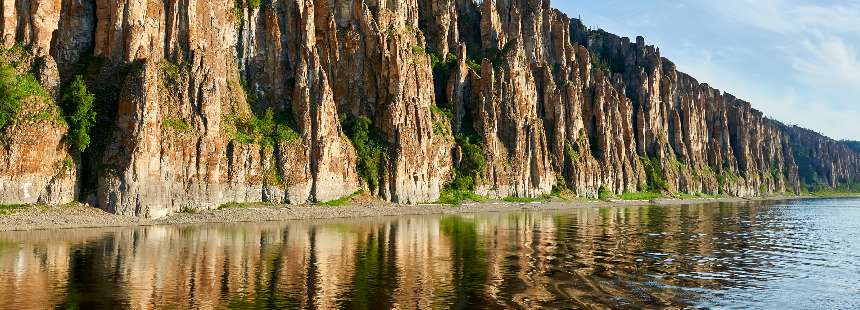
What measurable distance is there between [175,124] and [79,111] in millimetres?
12872

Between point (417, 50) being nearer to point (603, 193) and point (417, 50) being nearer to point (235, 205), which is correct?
point (235, 205)

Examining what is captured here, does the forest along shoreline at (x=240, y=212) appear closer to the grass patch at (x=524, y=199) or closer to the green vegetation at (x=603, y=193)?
the grass patch at (x=524, y=199)

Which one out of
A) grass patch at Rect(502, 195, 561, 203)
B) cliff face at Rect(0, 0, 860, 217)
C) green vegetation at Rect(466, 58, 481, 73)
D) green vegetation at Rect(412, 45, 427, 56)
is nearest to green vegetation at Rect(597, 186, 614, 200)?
cliff face at Rect(0, 0, 860, 217)

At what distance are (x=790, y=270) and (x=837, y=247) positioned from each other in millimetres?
22933

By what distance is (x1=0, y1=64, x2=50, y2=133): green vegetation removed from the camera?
80.1 metres

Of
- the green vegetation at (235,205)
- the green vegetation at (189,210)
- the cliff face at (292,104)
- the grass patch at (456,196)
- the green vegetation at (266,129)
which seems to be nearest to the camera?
the cliff face at (292,104)

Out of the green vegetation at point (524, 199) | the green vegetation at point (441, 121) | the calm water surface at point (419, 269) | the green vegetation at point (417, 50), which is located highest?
the green vegetation at point (417, 50)

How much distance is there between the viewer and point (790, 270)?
48.1 m

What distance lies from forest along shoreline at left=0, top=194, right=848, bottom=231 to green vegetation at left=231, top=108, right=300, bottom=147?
12506mm

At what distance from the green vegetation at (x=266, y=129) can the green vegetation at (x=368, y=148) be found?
15154mm

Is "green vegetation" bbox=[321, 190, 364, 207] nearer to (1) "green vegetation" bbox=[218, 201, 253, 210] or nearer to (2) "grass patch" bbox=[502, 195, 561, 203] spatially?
(1) "green vegetation" bbox=[218, 201, 253, 210]

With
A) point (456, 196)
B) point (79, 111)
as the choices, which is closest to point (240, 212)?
point (79, 111)

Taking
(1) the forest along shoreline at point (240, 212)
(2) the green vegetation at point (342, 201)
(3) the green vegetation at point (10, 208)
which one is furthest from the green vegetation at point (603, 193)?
(3) the green vegetation at point (10, 208)

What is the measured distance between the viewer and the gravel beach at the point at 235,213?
74062 millimetres
